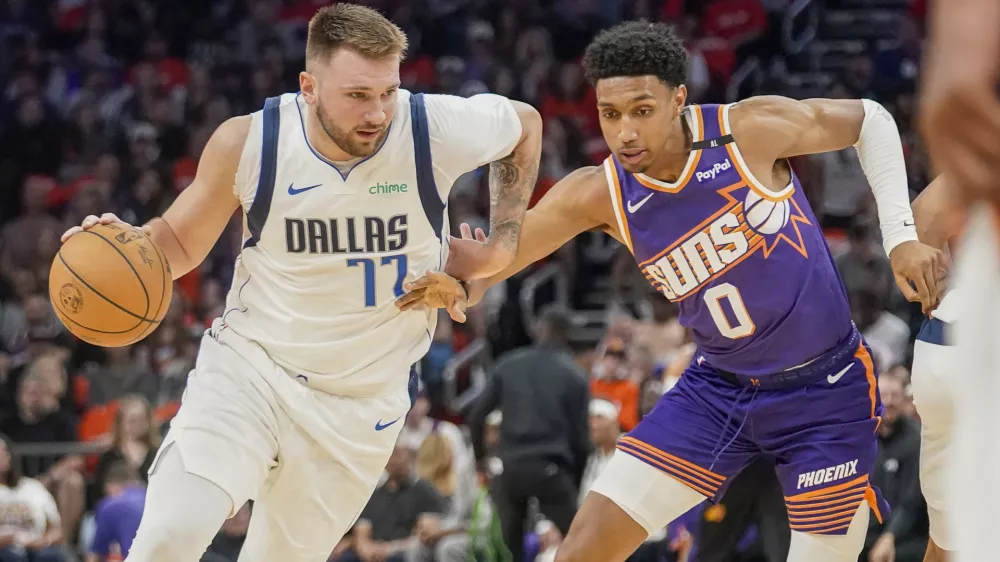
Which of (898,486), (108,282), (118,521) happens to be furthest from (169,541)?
(118,521)

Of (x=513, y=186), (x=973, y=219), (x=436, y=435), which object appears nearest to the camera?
(x=973, y=219)

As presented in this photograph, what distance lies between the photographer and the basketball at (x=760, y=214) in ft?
16.3

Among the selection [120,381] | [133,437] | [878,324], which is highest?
[878,324]

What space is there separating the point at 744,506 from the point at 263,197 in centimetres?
348

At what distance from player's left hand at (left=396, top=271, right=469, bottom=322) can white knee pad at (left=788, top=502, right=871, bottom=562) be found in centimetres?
146

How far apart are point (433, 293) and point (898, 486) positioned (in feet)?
13.5

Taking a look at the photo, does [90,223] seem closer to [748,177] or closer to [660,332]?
[748,177]

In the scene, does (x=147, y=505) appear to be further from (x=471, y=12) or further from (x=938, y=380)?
(x=471, y=12)

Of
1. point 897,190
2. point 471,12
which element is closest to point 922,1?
point 471,12

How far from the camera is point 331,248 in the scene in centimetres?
482

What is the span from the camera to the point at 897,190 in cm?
499

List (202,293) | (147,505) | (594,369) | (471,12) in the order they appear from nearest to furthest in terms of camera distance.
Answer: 1. (147,505)
2. (594,369)
3. (202,293)
4. (471,12)

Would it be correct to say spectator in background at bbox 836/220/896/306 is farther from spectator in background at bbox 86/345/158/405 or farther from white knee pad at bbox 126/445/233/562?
white knee pad at bbox 126/445/233/562

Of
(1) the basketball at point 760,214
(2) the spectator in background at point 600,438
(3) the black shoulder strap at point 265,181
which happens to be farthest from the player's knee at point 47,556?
(1) the basketball at point 760,214
